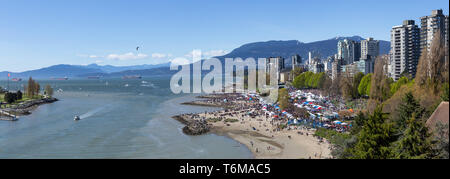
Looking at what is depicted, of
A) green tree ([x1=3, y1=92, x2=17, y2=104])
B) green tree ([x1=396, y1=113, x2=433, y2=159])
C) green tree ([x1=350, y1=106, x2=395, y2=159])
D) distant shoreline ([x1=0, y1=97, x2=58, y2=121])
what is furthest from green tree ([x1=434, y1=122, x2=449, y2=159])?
green tree ([x1=3, y1=92, x2=17, y2=104])

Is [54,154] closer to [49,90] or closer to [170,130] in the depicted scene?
[170,130]

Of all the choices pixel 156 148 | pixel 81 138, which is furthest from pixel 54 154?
pixel 156 148

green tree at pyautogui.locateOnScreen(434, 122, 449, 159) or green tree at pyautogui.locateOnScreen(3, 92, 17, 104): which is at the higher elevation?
A: green tree at pyautogui.locateOnScreen(434, 122, 449, 159)

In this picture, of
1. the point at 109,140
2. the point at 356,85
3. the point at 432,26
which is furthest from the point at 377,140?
the point at 432,26

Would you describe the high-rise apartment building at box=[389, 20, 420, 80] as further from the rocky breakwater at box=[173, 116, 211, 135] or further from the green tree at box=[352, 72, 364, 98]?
the rocky breakwater at box=[173, 116, 211, 135]

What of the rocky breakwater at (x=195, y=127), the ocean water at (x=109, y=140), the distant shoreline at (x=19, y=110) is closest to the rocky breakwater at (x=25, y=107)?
the distant shoreline at (x=19, y=110)

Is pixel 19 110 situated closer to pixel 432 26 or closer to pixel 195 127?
pixel 195 127

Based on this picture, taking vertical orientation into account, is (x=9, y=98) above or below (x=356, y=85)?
below
